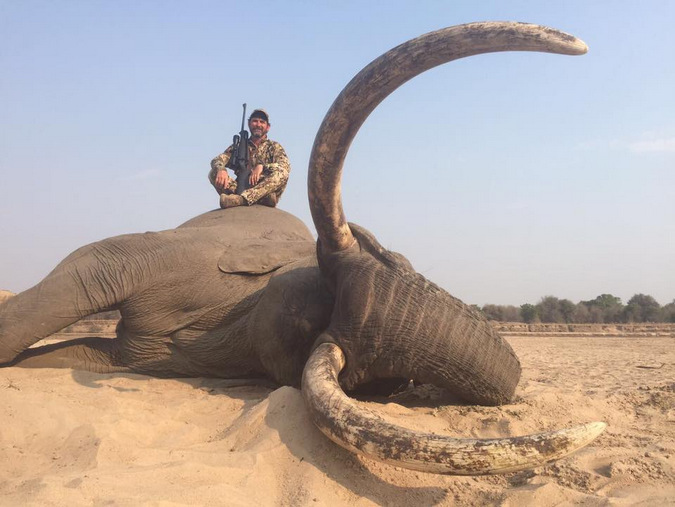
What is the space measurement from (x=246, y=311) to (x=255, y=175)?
189cm

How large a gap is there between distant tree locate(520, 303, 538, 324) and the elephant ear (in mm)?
24939

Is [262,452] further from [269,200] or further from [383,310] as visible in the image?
[269,200]

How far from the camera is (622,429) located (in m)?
3.51

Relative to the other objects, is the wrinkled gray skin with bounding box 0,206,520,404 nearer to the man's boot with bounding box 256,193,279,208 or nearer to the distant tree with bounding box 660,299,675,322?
the man's boot with bounding box 256,193,279,208

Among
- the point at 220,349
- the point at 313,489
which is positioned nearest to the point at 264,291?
the point at 220,349

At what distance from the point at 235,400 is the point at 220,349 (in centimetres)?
80

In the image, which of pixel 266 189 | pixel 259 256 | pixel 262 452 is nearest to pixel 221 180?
pixel 266 189

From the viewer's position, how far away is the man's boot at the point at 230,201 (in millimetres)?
5574

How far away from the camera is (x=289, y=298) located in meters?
3.95

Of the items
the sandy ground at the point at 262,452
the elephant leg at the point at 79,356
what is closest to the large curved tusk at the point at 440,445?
the sandy ground at the point at 262,452

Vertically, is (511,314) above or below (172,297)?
below

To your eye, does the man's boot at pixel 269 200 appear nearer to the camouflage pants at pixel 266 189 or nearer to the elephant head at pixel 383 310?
the camouflage pants at pixel 266 189

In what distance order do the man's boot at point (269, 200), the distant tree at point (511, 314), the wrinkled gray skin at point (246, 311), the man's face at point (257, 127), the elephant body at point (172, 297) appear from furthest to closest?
the distant tree at point (511, 314), the man's face at point (257, 127), the man's boot at point (269, 200), the elephant body at point (172, 297), the wrinkled gray skin at point (246, 311)

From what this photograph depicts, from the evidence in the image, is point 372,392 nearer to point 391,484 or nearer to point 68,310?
point 391,484
